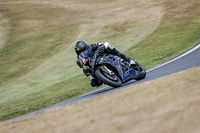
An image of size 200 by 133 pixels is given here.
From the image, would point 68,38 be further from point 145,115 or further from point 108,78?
point 145,115

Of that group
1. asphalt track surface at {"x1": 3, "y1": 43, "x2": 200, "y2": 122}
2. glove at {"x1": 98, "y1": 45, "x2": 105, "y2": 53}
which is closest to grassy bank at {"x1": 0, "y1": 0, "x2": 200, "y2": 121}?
asphalt track surface at {"x1": 3, "y1": 43, "x2": 200, "y2": 122}

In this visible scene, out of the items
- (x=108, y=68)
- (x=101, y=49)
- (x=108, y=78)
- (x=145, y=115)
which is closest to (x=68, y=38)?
(x=101, y=49)

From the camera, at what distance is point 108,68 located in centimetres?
1034

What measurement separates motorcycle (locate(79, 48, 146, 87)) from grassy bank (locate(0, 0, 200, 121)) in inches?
91.6

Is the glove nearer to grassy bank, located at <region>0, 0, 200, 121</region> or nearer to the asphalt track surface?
the asphalt track surface

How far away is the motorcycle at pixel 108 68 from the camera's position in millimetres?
9992

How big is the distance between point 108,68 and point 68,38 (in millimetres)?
16147

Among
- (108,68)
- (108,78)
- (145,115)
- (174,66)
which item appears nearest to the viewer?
(145,115)

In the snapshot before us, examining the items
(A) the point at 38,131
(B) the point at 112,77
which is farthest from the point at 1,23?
(A) the point at 38,131

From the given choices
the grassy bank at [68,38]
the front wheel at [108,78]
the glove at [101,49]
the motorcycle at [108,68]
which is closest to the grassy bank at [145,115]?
the front wheel at [108,78]

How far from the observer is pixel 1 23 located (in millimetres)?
34781

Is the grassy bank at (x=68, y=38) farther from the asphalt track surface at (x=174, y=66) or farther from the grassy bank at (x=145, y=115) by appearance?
the grassy bank at (x=145, y=115)

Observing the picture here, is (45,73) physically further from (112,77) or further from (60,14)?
(60,14)

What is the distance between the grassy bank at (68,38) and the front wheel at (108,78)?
259cm
